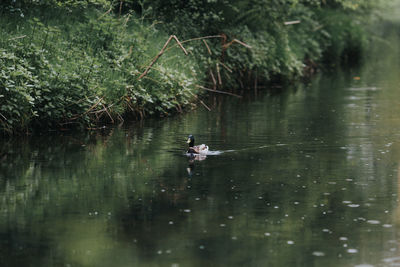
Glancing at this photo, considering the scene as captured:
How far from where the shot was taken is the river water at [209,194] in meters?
8.70

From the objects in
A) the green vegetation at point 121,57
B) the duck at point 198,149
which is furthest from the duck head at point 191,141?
the green vegetation at point 121,57

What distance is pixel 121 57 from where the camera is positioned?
1902cm

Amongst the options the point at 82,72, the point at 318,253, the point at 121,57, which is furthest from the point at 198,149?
the point at 318,253

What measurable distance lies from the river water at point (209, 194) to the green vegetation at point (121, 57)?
66 cm

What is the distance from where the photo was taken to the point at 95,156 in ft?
47.7

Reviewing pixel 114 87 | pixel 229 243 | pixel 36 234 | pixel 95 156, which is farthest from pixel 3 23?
pixel 229 243

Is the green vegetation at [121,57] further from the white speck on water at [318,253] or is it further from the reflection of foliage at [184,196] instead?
the white speck on water at [318,253]

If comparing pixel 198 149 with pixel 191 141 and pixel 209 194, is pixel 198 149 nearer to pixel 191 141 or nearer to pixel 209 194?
pixel 191 141

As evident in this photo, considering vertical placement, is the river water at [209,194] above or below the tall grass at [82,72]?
below

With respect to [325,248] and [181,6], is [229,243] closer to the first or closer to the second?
[325,248]

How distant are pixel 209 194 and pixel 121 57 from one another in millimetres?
8365

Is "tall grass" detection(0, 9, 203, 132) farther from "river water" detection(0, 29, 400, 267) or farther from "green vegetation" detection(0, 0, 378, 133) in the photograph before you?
"river water" detection(0, 29, 400, 267)

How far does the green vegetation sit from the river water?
66 cm

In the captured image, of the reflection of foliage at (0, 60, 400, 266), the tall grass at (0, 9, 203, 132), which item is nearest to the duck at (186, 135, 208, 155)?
the reflection of foliage at (0, 60, 400, 266)
